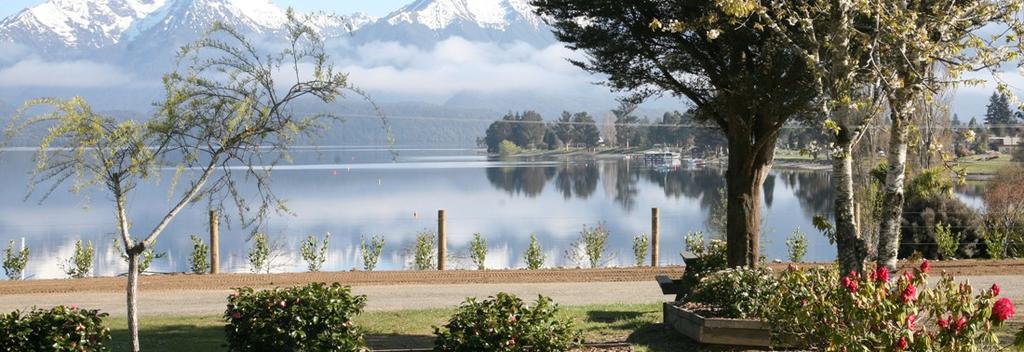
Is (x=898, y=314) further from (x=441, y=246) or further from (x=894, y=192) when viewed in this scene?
(x=441, y=246)

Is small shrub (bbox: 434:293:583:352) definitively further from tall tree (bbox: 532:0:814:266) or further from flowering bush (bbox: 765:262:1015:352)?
tall tree (bbox: 532:0:814:266)

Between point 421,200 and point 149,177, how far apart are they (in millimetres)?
49075

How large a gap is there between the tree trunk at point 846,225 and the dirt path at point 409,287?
5.02 metres

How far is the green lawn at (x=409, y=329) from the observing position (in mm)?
9688

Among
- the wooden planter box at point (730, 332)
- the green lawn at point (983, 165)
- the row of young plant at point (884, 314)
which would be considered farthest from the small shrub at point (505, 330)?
the green lawn at point (983, 165)

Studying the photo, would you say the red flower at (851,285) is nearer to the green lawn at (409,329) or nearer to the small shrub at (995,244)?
the green lawn at (409,329)

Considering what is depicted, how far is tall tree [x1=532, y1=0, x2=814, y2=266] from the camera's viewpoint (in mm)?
10781

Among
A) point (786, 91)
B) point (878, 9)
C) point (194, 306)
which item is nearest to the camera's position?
point (878, 9)

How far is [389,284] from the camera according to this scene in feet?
51.6

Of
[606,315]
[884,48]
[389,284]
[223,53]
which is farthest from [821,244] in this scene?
[223,53]

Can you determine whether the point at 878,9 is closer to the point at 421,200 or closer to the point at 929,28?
the point at 929,28

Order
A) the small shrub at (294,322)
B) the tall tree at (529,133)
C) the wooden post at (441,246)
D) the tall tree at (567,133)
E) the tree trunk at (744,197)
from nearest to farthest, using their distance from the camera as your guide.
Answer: the small shrub at (294,322), the tree trunk at (744,197), the wooden post at (441,246), the tall tree at (567,133), the tall tree at (529,133)

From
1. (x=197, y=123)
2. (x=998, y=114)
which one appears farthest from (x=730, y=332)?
(x=998, y=114)

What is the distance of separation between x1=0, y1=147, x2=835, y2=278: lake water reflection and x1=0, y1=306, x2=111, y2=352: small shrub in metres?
9.34
